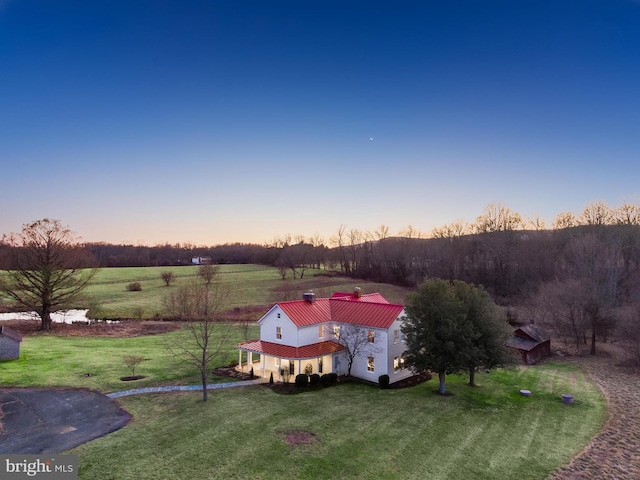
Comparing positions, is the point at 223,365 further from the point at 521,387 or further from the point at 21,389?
the point at 521,387

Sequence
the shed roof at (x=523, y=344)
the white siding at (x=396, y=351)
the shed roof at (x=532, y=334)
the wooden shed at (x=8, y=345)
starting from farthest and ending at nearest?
the shed roof at (x=532, y=334) → the shed roof at (x=523, y=344) → the wooden shed at (x=8, y=345) → the white siding at (x=396, y=351)

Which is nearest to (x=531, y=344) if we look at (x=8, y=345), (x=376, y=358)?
(x=376, y=358)

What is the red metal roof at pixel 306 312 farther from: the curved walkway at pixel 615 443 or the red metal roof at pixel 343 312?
the curved walkway at pixel 615 443

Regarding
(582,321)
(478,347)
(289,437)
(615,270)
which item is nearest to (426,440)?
(289,437)

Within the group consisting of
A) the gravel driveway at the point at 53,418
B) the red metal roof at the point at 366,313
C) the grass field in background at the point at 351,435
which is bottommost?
the grass field in background at the point at 351,435

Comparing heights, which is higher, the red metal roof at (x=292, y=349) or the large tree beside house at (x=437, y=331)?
the large tree beside house at (x=437, y=331)

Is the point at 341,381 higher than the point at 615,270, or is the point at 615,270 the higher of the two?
the point at 615,270

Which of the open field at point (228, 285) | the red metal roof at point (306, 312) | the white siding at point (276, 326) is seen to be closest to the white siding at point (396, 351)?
the red metal roof at point (306, 312)
